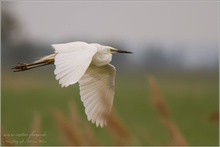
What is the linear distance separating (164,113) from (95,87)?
170 centimetres

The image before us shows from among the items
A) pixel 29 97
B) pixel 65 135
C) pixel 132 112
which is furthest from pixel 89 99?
pixel 29 97

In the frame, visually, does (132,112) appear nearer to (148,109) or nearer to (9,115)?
(148,109)

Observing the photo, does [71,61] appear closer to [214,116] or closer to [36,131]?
[36,131]

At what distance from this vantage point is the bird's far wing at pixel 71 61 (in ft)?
5.60

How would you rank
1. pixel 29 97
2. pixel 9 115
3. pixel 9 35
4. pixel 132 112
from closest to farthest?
pixel 9 115
pixel 132 112
pixel 29 97
pixel 9 35

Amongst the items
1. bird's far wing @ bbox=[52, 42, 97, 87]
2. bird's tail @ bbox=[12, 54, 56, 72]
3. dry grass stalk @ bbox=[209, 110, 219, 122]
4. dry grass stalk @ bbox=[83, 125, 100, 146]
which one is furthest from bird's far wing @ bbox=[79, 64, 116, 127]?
dry grass stalk @ bbox=[209, 110, 219, 122]

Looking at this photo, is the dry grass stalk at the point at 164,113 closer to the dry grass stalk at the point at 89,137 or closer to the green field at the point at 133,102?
the dry grass stalk at the point at 89,137

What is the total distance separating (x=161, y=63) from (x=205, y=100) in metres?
3.16

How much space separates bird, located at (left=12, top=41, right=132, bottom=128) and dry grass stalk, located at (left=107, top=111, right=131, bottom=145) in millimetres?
759

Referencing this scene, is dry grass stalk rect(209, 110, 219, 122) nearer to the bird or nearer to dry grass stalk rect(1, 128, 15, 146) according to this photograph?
dry grass stalk rect(1, 128, 15, 146)

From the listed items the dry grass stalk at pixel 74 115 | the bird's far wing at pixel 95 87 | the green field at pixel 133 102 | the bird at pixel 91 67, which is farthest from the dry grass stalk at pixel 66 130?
the green field at pixel 133 102

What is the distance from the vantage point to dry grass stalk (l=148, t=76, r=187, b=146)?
1.00 meters

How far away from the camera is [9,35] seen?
620 inches

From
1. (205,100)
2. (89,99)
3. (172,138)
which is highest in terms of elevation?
(172,138)
